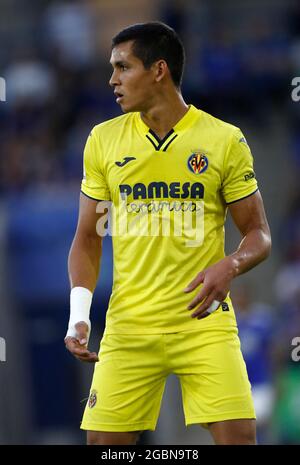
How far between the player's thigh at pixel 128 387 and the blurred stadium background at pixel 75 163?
657cm

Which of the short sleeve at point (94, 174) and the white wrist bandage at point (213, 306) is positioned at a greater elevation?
the short sleeve at point (94, 174)

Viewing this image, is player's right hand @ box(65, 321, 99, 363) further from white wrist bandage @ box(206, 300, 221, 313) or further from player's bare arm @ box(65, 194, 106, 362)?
white wrist bandage @ box(206, 300, 221, 313)

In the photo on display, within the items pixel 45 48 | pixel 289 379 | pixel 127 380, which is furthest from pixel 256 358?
pixel 45 48

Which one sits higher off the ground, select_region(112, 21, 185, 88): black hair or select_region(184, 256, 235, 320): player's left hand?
select_region(112, 21, 185, 88): black hair

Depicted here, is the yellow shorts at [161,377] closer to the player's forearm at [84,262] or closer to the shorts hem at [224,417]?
the shorts hem at [224,417]

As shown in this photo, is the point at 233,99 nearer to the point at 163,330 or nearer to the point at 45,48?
the point at 45,48

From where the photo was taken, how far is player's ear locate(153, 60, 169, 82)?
6.11 m

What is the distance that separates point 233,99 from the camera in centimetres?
1430

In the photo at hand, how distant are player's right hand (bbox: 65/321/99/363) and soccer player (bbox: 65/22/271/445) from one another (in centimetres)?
1

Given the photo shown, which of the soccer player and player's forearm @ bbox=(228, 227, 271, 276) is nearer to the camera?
player's forearm @ bbox=(228, 227, 271, 276)

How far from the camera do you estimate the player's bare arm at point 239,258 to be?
5.72 meters
